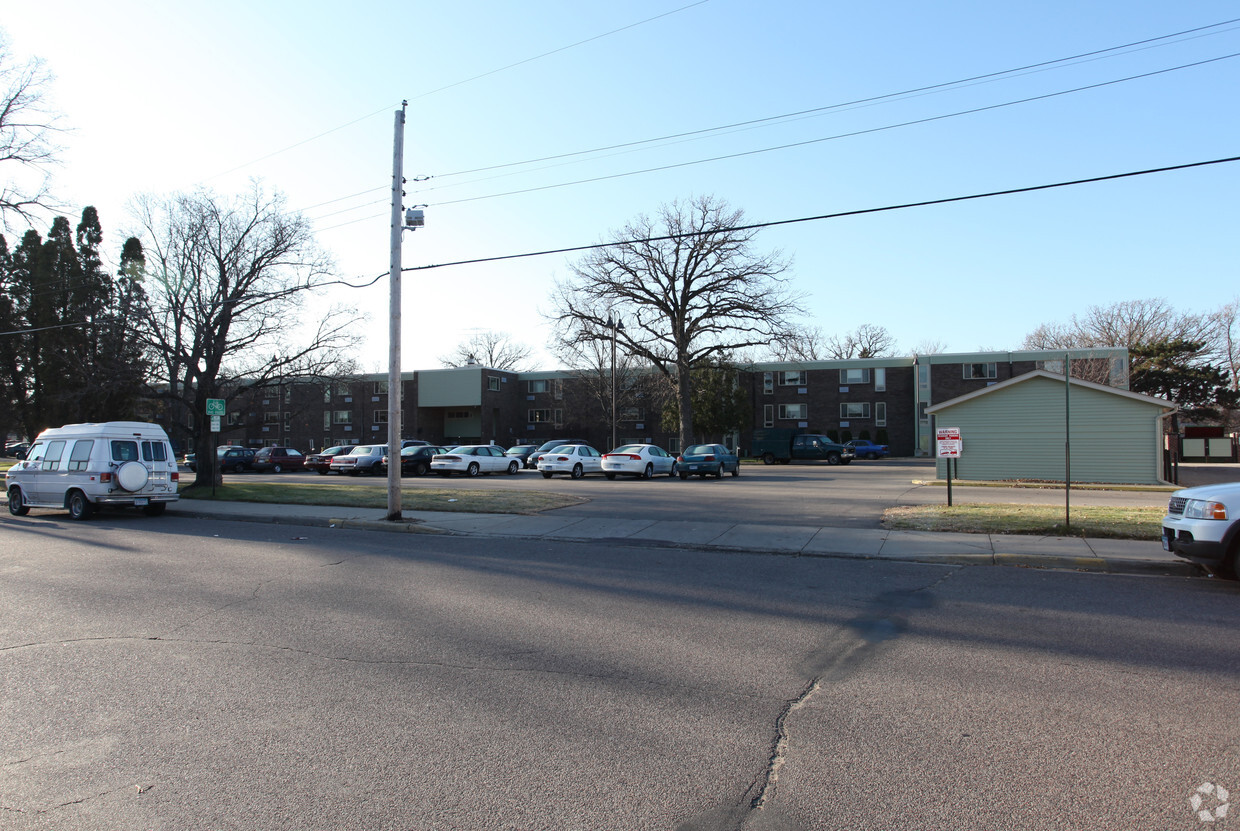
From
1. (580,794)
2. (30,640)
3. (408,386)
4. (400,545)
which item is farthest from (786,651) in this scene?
(408,386)

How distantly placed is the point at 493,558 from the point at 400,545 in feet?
8.05

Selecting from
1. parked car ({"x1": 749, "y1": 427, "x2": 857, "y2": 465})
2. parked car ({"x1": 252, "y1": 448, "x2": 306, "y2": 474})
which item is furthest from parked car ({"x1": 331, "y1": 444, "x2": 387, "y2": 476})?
parked car ({"x1": 749, "y1": 427, "x2": 857, "y2": 465})

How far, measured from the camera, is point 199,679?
5633 mm

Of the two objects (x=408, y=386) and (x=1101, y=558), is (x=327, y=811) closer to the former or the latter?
(x=1101, y=558)

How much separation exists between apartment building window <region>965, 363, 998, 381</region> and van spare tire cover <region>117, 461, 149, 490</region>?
55.9 m

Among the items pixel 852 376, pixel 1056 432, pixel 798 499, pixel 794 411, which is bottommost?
pixel 798 499

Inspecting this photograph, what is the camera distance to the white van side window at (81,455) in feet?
59.7

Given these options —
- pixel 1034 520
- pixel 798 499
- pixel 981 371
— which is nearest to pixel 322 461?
pixel 798 499

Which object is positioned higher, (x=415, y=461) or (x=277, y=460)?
(x=415, y=461)

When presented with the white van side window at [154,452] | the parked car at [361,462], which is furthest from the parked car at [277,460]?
the white van side window at [154,452]

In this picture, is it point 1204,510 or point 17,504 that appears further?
point 17,504

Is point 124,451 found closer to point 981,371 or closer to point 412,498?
point 412,498

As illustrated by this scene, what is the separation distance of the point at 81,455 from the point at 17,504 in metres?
3.09

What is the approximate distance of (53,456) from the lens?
61.8 ft
